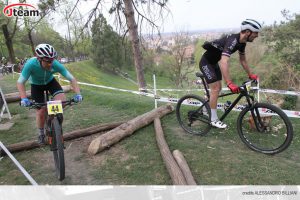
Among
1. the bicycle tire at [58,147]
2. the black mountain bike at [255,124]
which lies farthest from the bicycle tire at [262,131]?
the bicycle tire at [58,147]

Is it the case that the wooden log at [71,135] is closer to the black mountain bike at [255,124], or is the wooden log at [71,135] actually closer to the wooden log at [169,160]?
the wooden log at [169,160]

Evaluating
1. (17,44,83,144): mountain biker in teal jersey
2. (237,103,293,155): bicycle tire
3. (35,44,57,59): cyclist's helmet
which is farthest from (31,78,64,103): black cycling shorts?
(237,103,293,155): bicycle tire

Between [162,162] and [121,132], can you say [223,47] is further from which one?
[121,132]

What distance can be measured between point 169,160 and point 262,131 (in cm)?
178

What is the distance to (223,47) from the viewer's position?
5199 mm

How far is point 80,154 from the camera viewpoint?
546 centimetres

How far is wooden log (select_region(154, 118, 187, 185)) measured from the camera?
4.10 metres

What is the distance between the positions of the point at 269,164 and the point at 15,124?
6289 mm

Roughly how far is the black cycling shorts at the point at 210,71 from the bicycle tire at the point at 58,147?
278 cm

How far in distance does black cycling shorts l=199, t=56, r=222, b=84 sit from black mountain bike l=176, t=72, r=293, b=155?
0.79 feet

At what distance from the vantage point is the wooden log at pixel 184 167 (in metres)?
4.07

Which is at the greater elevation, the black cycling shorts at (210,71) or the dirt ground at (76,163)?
the black cycling shorts at (210,71)

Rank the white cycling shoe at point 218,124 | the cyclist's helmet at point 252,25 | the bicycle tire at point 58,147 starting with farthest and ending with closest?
the white cycling shoe at point 218,124 < the cyclist's helmet at point 252,25 < the bicycle tire at point 58,147

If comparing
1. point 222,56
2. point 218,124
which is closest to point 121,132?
point 218,124
